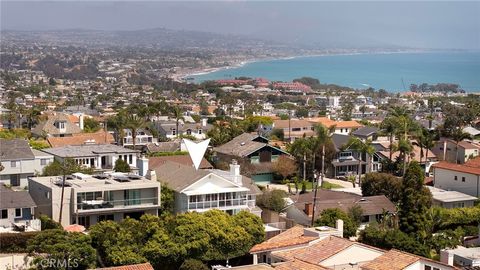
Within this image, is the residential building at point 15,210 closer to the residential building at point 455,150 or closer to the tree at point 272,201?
the tree at point 272,201

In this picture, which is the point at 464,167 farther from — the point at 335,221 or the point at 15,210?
the point at 15,210

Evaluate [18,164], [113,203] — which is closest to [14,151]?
[18,164]

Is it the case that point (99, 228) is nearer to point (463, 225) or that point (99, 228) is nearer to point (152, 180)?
point (152, 180)

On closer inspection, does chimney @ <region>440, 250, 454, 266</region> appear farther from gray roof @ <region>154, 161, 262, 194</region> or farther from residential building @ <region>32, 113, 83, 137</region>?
residential building @ <region>32, 113, 83, 137</region>

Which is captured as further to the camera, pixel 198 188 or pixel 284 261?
pixel 198 188

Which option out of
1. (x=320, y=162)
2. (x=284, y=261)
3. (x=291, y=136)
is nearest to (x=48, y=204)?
(x=284, y=261)

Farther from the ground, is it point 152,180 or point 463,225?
point 152,180

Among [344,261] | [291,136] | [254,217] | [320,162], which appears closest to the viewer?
[344,261]
